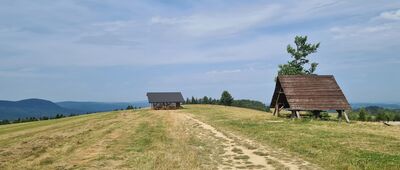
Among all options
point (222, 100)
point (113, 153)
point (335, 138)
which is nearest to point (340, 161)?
point (335, 138)

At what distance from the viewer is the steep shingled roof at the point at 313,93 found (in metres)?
42.1

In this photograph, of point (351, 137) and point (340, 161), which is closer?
point (340, 161)

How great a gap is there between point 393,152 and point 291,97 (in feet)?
83.5

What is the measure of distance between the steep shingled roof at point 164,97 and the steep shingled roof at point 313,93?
172ft

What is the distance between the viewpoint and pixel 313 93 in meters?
43.4

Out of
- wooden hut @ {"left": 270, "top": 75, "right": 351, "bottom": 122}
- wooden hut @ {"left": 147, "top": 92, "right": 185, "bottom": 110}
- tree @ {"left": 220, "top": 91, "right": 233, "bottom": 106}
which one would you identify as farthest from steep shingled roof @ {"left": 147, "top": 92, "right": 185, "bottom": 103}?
wooden hut @ {"left": 270, "top": 75, "right": 351, "bottom": 122}

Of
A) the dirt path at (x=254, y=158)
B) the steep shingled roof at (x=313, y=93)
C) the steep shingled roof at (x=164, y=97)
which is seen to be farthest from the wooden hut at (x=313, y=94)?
the steep shingled roof at (x=164, y=97)

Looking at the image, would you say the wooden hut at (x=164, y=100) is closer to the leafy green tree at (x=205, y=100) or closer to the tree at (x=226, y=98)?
the tree at (x=226, y=98)

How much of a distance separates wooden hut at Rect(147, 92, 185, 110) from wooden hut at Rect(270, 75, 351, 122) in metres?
51.3

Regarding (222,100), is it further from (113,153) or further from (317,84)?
(113,153)

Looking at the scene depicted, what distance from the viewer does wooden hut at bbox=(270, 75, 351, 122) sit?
42.0 meters

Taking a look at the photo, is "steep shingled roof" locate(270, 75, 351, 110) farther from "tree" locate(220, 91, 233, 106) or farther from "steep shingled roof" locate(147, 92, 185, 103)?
"tree" locate(220, 91, 233, 106)

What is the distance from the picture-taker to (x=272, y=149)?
19.5m

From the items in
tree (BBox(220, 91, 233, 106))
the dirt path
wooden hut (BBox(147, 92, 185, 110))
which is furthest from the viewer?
tree (BBox(220, 91, 233, 106))
